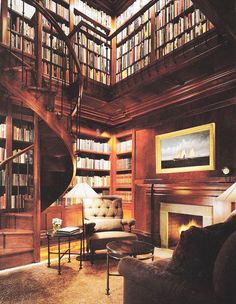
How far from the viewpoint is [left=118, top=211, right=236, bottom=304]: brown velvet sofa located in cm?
129

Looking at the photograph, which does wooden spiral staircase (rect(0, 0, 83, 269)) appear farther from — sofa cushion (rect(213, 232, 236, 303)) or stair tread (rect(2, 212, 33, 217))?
sofa cushion (rect(213, 232, 236, 303))

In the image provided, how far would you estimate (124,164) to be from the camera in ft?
17.7

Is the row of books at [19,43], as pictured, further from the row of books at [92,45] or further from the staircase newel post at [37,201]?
the staircase newel post at [37,201]

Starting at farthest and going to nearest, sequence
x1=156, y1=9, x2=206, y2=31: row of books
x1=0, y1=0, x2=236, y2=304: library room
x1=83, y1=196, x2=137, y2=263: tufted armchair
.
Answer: x1=156, y1=9, x2=206, y2=31: row of books < x1=83, y1=196, x2=137, y2=263: tufted armchair < x1=0, y1=0, x2=236, y2=304: library room

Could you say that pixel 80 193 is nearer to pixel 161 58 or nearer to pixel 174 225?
pixel 174 225

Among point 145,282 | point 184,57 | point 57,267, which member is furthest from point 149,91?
point 145,282

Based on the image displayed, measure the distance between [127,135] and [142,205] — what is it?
61.4 inches

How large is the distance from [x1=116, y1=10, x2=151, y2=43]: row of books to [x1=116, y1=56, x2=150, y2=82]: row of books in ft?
1.82

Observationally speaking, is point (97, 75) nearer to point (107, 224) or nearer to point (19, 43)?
point (19, 43)

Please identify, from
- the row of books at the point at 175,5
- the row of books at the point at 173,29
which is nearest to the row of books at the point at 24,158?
the row of books at the point at 173,29

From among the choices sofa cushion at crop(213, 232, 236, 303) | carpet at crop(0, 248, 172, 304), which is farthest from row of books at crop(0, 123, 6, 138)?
sofa cushion at crop(213, 232, 236, 303)

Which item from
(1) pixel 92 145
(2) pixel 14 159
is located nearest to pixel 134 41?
(1) pixel 92 145

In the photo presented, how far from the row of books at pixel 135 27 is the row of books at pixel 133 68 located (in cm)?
56

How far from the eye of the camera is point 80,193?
3.41 metres
